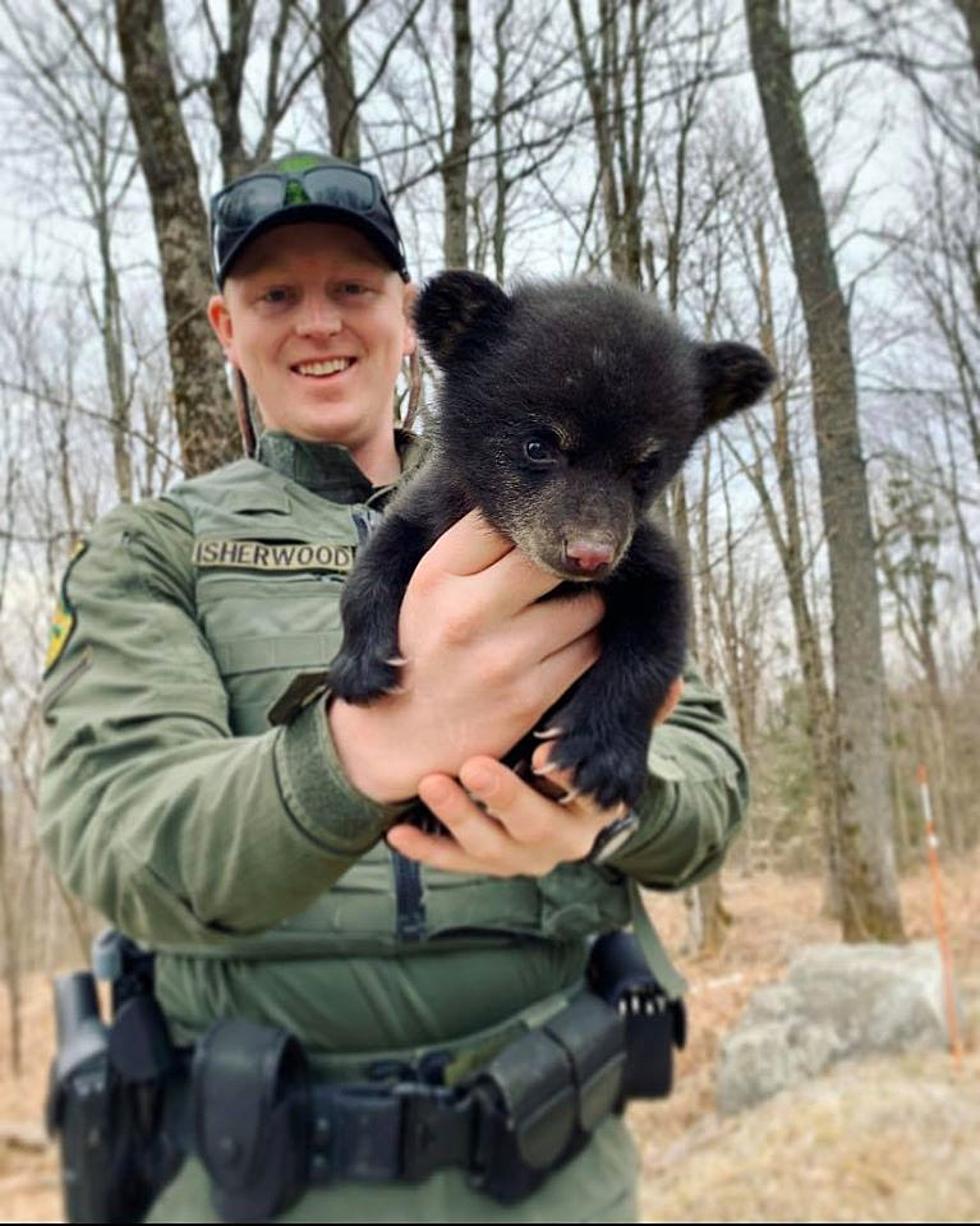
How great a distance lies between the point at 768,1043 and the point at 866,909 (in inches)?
93.6

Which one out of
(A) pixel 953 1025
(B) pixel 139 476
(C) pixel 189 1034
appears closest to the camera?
(C) pixel 189 1034

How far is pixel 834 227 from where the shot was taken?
2.51 meters

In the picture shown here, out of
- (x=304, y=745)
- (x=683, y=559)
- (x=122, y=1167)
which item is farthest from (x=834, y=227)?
(x=122, y=1167)

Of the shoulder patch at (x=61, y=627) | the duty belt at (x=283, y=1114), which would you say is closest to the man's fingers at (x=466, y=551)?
the shoulder patch at (x=61, y=627)

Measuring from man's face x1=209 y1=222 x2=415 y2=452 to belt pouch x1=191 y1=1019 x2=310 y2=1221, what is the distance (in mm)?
1185

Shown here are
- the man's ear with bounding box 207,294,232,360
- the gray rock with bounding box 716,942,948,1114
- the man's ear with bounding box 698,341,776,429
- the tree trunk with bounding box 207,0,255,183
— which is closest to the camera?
the man's ear with bounding box 698,341,776,429

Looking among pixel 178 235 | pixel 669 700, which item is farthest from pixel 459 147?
pixel 669 700

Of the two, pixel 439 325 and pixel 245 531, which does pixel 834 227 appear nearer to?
pixel 439 325

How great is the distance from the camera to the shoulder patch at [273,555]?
1810mm

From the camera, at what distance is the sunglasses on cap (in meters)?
1.98

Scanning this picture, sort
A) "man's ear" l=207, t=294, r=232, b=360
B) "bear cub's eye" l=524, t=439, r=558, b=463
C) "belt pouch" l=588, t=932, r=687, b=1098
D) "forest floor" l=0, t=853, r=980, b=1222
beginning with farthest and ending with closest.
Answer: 1. "forest floor" l=0, t=853, r=980, b=1222
2. "man's ear" l=207, t=294, r=232, b=360
3. "belt pouch" l=588, t=932, r=687, b=1098
4. "bear cub's eye" l=524, t=439, r=558, b=463

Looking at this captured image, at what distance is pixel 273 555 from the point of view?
1837 mm

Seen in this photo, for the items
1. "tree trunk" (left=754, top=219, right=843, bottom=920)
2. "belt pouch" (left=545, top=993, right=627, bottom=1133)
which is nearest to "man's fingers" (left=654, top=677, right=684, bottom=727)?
"tree trunk" (left=754, top=219, right=843, bottom=920)

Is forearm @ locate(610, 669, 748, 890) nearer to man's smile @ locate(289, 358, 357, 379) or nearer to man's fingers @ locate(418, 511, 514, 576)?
man's fingers @ locate(418, 511, 514, 576)
